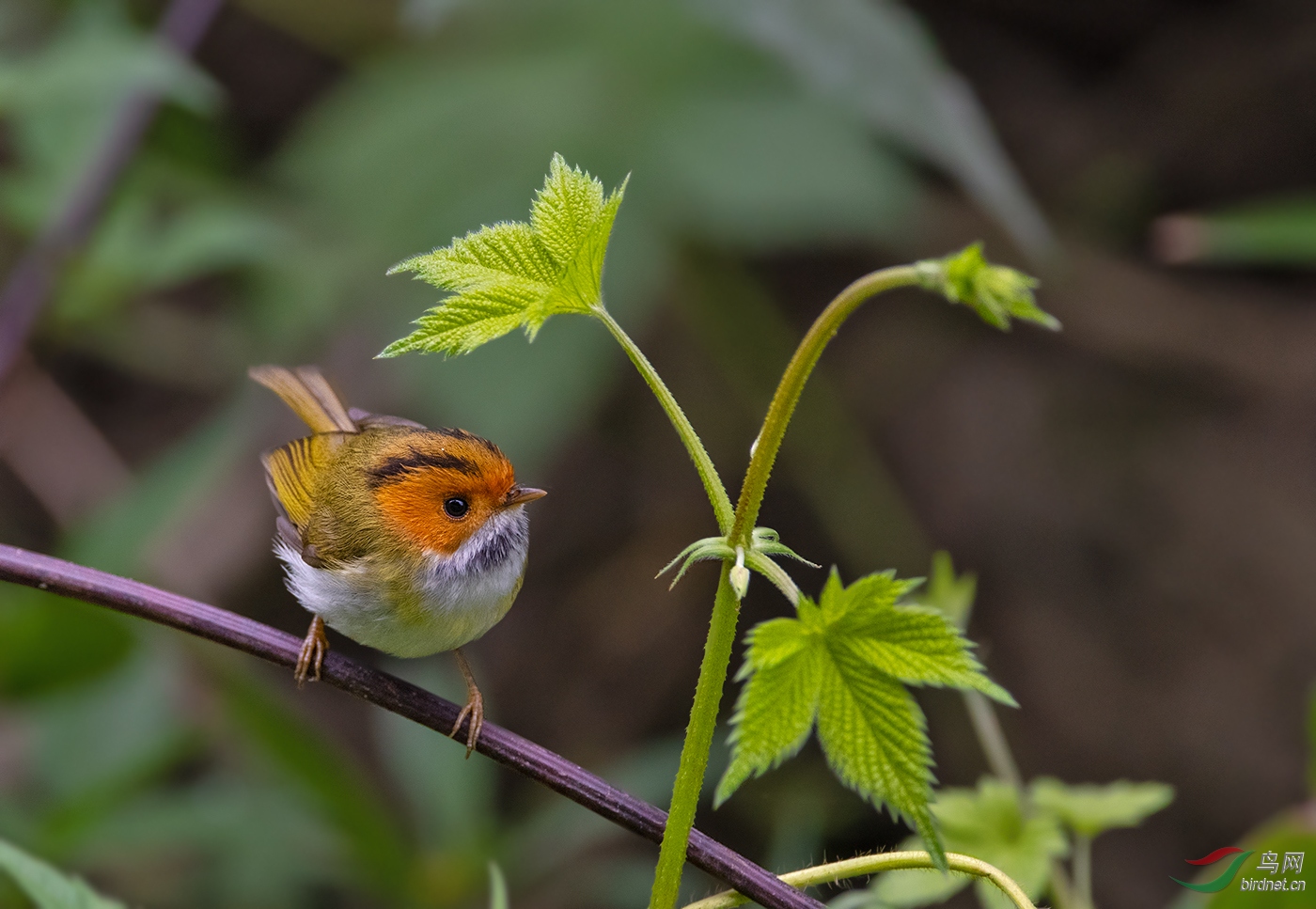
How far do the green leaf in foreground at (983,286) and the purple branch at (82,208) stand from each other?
2.12 meters

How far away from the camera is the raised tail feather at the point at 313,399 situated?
2242 millimetres

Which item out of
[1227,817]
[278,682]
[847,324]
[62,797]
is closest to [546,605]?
[278,682]

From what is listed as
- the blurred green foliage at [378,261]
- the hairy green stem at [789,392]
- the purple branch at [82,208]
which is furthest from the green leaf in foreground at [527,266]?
the purple branch at [82,208]

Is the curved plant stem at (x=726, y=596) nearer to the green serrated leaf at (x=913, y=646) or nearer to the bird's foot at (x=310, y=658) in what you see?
the green serrated leaf at (x=913, y=646)

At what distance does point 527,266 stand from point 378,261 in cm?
297

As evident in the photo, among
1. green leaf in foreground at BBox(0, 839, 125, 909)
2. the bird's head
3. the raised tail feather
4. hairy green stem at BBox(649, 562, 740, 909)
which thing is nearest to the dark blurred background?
the raised tail feather

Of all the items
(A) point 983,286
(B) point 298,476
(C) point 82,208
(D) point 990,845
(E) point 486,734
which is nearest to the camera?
(A) point 983,286

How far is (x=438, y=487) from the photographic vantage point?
6.46 ft

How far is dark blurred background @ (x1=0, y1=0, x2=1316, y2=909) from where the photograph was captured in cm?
356

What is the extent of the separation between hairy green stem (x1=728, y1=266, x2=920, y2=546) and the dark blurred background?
7.27ft

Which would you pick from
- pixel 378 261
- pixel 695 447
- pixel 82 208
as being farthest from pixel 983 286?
pixel 378 261

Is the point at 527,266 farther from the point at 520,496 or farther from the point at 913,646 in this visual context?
the point at 520,496

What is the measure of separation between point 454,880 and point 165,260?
177 cm

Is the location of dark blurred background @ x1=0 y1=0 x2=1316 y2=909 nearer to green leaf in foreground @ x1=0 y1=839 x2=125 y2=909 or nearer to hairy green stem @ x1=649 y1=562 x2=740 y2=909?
green leaf in foreground @ x1=0 y1=839 x2=125 y2=909
